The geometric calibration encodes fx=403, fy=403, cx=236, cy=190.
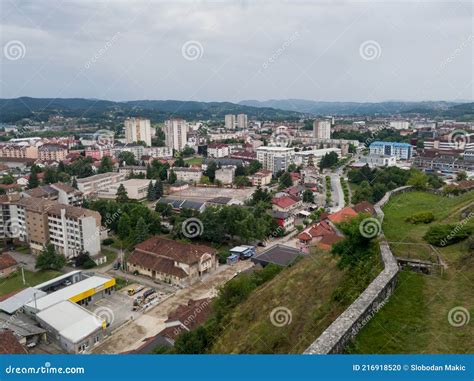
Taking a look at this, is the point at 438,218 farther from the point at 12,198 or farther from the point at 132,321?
the point at 12,198

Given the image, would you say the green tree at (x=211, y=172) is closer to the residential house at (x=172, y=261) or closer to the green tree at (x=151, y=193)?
the green tree at (x=151, y=193)

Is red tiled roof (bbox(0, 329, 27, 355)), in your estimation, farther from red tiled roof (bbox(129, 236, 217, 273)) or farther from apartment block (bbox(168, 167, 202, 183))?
apartment block (bbox(168, 167, 202, 183))

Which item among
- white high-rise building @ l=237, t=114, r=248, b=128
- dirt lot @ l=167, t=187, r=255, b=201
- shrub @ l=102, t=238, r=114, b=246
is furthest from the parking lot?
white high-rise building @ l=237, t=114, r=248, b=128

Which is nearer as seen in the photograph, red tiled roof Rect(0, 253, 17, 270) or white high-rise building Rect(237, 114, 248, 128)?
red tiled roof Rect(0, 253, 17, 270)

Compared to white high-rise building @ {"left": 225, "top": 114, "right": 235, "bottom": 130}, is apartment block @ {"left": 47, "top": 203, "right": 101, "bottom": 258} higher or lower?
lower

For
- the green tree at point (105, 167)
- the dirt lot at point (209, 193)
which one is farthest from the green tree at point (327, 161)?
the green tree at point (105, 167)

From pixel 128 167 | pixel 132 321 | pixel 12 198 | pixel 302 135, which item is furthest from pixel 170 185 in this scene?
pixel 302 135

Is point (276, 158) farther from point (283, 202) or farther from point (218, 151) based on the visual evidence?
point (283, 202)
